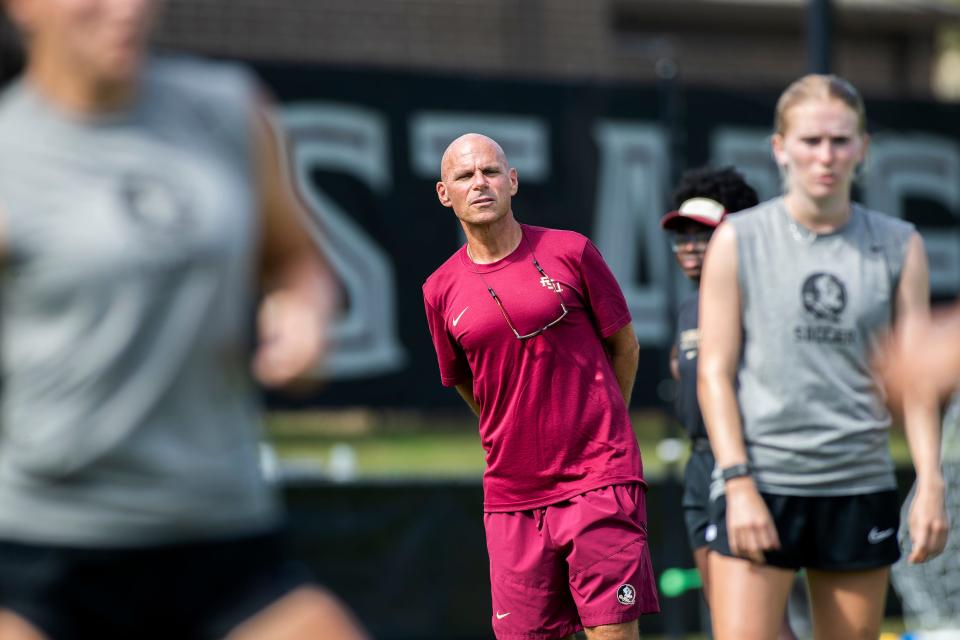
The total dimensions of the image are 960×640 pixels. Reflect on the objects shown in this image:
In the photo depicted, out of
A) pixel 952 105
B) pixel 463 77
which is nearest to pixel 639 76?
pixel 952 105

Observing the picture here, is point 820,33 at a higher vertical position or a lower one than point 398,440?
higher

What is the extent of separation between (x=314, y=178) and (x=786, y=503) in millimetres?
9038

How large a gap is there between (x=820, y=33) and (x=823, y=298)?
5389 millimetres

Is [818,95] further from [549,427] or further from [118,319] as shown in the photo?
[118,319]

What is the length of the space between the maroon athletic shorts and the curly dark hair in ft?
5.44

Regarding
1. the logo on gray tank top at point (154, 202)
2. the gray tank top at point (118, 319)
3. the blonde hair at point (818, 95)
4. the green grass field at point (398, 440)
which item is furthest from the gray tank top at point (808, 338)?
the green grass field at point (398, 440)

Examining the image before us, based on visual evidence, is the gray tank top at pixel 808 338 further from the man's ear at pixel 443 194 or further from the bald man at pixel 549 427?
the man's ear at pixel 443 194

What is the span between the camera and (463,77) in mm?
14055

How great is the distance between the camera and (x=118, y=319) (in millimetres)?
3105

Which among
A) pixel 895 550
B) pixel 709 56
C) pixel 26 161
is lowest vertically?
pixel 895 550

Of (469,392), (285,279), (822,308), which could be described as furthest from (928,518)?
(469,392)

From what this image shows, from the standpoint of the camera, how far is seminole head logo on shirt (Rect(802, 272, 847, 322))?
4.91 m

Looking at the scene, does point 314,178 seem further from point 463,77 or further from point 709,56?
point 709,56

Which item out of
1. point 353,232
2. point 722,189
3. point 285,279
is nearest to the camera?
point 285,279
